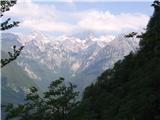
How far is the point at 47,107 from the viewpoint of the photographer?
4984cm

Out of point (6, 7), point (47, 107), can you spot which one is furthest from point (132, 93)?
point (6, 7)

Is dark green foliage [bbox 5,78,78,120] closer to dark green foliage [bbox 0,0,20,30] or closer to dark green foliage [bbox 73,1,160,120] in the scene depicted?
dark green foliage [bbox 73,1,160,120]

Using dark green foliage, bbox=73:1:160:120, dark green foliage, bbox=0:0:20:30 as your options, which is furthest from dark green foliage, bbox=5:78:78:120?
dark green foliage, bbox=0:0:20:30

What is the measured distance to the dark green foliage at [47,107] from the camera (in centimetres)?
4838

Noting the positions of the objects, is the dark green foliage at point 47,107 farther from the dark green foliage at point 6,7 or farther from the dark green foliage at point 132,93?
the dark green foliage at point 6,7

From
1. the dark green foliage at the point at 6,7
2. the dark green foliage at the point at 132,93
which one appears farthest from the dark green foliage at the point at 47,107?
the dark green foliage at the point at 6,7

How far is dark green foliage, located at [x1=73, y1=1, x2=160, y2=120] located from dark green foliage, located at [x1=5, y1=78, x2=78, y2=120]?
1.68 meters

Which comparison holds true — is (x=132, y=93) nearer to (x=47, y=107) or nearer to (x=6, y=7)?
(x=47, y=107)

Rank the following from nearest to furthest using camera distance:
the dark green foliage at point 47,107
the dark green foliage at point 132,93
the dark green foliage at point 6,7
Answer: the dark green foliage at point 6,7 < the dark green foliage at point 47,107 < the dark green foliage at point 132,93

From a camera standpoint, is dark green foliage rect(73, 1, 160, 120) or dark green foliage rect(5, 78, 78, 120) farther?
dark green foliage rect(73, 1, 160, 120)

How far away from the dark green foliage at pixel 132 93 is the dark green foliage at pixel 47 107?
1.68 metres

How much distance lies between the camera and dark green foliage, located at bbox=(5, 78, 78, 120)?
4838 centimetres

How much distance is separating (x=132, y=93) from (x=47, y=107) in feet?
102

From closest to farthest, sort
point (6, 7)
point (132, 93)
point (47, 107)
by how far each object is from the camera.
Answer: point (6, 7) → point (47, 107) → point (132, 93)
